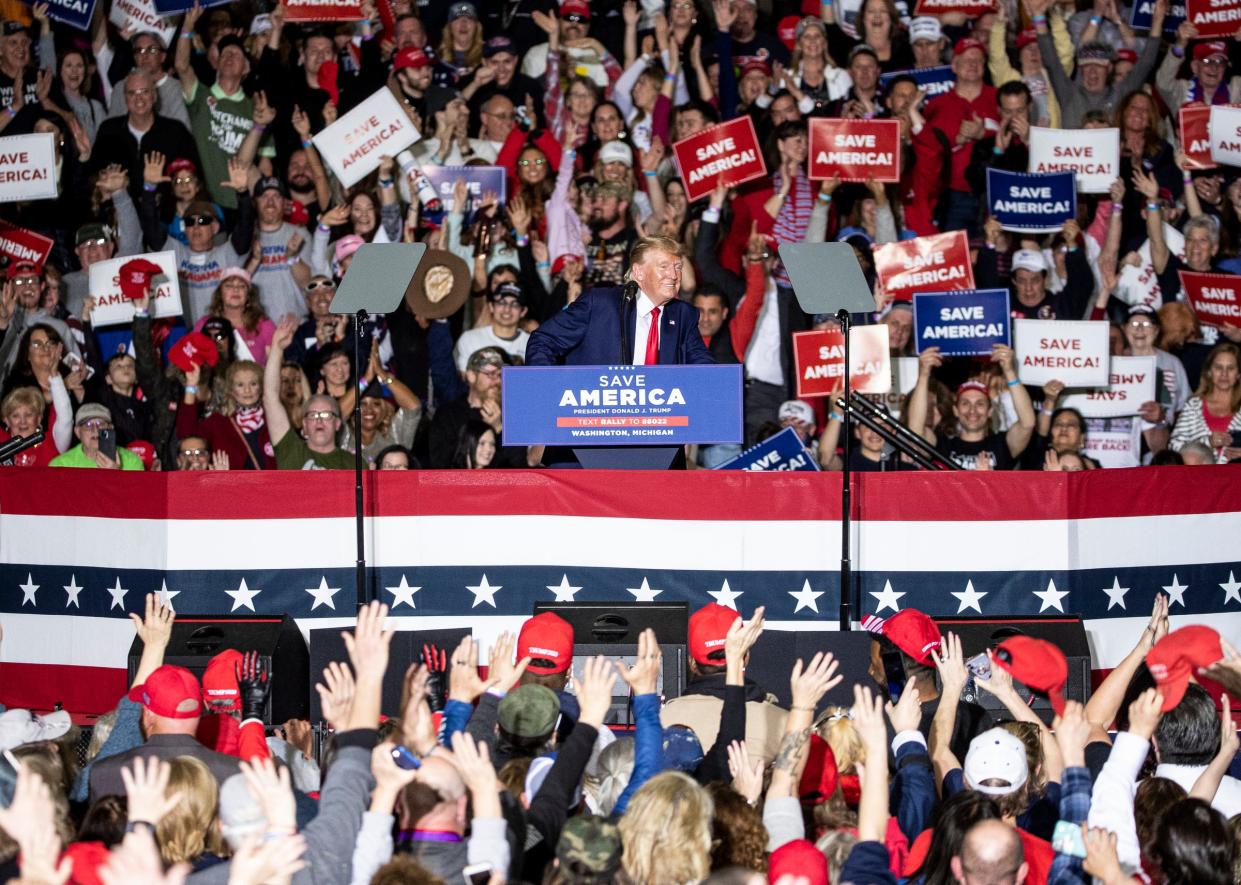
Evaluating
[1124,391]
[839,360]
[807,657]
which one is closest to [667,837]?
[807,657]

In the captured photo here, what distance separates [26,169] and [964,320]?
6.61 meters

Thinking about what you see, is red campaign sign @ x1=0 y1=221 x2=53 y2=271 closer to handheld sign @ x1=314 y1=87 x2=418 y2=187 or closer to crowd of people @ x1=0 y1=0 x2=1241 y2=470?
crowd of people @ x1=0 y1=0 x2=1241 y2=470

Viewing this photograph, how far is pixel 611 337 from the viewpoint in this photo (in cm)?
854

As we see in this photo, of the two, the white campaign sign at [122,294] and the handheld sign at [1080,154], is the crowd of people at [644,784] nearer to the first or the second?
the white campaign sign at [122,294]

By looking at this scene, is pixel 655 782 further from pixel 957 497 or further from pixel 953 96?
pixel 953 96

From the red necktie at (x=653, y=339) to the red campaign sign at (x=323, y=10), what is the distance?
5560 mm

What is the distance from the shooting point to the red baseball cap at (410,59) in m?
12.6

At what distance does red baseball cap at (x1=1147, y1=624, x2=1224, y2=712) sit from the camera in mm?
5504

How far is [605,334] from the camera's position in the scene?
28.0ft

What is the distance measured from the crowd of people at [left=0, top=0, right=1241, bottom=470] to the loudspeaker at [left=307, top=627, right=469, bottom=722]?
1636 mm

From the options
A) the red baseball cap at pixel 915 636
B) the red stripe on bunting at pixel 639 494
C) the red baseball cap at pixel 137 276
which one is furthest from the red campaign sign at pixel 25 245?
the red baseball cap at pixel 915 636

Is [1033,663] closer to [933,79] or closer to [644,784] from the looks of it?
[644,784]

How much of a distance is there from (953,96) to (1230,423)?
3.58 m

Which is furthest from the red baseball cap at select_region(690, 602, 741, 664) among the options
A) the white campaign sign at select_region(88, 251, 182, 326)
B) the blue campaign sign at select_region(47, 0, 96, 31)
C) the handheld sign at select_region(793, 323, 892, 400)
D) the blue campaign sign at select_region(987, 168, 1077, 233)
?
the blue campaign sign at select_region(47, 0, 96, 31)
